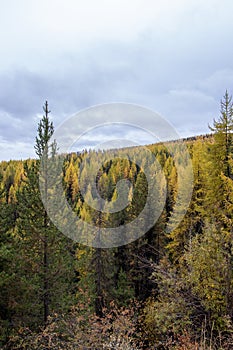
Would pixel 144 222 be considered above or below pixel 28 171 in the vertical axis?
below

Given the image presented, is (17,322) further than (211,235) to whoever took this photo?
Yes

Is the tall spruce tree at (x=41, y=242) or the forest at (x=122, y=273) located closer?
the forest at (x=122, y=273)

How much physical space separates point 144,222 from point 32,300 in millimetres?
11787

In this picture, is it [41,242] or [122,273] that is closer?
[41,242]

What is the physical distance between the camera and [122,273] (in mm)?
23875

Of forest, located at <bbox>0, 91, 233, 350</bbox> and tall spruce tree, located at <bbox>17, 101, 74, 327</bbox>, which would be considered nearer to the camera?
forest, located at <bbox>0, 91, 233, 350</bbox>

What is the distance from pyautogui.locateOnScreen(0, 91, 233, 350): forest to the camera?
31.6ft

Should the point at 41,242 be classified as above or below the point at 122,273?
above

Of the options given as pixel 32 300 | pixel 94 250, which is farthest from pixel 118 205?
pixel 32 300

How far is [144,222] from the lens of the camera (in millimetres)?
24750

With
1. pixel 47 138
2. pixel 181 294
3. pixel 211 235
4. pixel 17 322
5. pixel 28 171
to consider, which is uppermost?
pixel 47 138

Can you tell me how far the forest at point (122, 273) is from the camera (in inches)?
379

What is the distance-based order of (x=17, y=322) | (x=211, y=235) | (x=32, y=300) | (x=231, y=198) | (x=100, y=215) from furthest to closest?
(x=100, y=215), (x=231, y=198), (x=32, y=300), (x=17, y=322), (x=211, y=235)

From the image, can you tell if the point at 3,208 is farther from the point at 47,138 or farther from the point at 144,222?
the point at 144,222
